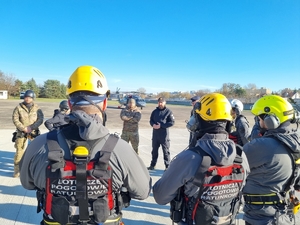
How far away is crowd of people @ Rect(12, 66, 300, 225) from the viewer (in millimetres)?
1674

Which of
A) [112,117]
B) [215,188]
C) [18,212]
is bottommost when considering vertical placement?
[18,212]

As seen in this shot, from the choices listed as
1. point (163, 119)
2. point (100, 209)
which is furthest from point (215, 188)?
point (163, 119)

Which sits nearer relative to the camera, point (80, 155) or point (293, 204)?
point (80, 155)

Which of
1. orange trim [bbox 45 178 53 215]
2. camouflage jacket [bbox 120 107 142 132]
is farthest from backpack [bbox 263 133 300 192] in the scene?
camouflage jacket [bbox 120 107 142 132]

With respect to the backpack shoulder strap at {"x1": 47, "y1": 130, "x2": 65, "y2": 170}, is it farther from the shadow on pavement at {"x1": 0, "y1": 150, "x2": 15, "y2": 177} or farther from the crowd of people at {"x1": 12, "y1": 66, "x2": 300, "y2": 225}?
the shadow on pavement at {"x1": 0, "y1": 150, "x2": 15, "y2": 177}

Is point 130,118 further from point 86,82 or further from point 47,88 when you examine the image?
point 47,88

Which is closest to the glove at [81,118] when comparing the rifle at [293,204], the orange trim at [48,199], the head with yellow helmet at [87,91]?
the head with yellow helmet at [87,91]

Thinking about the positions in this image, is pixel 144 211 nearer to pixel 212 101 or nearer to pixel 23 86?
pixel 212 101

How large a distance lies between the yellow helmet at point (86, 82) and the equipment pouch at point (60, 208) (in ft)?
Answer: 2.77

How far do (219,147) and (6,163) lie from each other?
673 cm

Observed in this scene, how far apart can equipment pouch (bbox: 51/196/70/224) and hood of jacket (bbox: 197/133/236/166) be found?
1132mm

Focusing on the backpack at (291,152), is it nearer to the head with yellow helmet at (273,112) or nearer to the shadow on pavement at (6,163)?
the head with yellow helmet at (273,112)

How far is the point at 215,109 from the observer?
2.04 meters

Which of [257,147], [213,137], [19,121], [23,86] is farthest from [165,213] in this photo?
[23,86]
